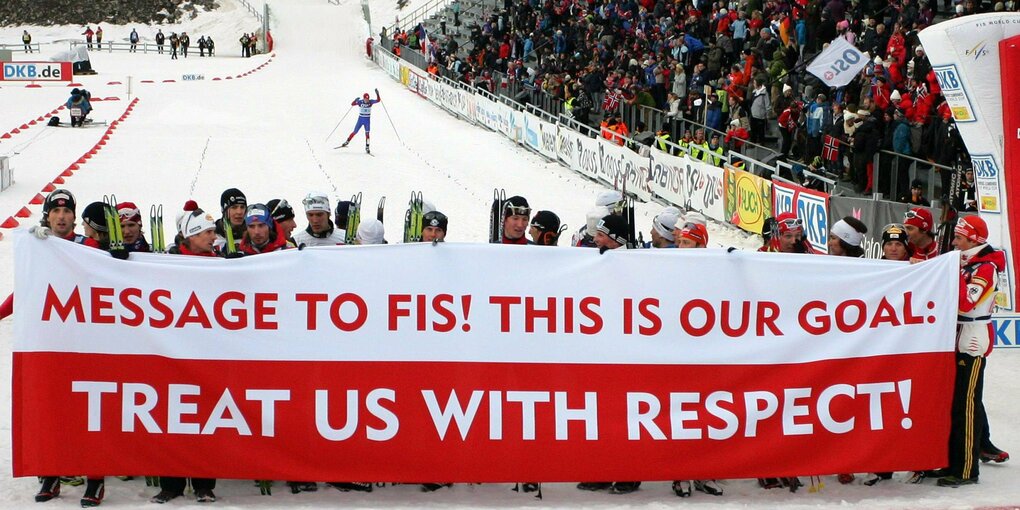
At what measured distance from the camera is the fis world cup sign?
27219 mm

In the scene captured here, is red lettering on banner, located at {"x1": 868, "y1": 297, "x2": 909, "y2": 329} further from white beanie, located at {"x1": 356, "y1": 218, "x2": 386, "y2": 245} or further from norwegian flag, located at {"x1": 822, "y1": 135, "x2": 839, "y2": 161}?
norwegian flag, located at {"x1": 822, "y1": 135, "x2": 839, "y2": 161}

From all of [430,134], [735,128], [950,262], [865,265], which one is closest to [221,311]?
[865,265]

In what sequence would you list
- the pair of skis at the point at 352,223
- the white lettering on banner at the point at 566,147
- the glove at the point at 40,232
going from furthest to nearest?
the white lettering on banner at the point at 566,147, the pair of skis at the point at 352,223, the glove at the point at 40,232

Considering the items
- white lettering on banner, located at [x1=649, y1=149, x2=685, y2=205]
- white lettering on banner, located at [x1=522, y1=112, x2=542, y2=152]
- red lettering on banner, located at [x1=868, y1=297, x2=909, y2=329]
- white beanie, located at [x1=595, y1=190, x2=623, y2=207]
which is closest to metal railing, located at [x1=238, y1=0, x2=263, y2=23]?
white lettering on banner, located at [x1=522, y1=112, x2=542, y2=152]

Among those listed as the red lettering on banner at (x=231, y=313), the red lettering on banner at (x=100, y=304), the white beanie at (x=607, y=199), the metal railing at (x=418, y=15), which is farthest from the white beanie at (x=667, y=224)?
the metal railing at (x=418, y=15)

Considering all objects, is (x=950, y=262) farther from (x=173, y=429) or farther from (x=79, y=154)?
(x=79, y=154)

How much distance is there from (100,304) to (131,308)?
6.9 inches

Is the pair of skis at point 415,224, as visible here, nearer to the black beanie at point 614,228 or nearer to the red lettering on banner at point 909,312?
the black beanie at point 614,228

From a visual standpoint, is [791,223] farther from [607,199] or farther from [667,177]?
[667,177]

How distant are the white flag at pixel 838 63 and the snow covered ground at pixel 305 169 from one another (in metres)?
2.71

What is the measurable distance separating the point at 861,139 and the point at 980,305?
10930 millimetres

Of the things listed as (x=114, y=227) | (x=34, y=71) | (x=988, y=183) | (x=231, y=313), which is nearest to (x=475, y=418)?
(x=231, y=313)

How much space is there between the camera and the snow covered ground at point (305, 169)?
22.9 ft

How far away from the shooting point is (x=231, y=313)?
6.72 meters
